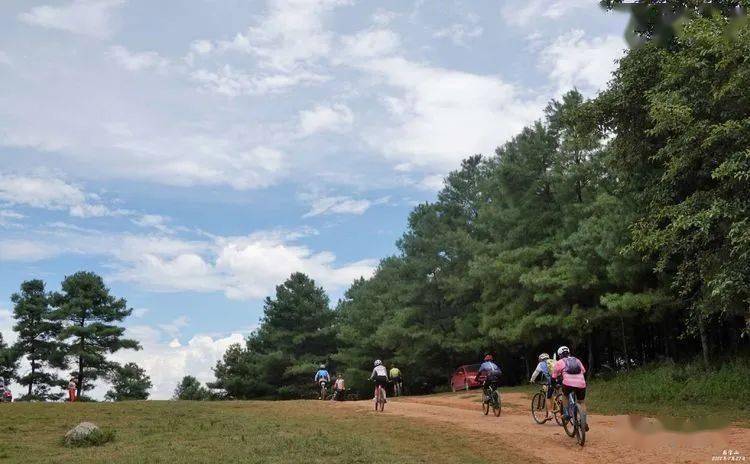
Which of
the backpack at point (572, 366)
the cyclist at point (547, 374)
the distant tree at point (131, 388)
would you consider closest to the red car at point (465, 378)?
the cyclist at point (547, 374)

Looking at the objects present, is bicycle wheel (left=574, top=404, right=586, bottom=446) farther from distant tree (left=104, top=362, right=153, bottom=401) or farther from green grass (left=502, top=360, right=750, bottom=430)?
distant tree (left=104, top=362, right=153, bottom=401)

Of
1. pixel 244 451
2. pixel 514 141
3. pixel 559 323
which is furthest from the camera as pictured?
pixel 514 141

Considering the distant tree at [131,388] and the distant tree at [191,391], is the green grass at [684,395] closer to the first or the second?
the distant tree at [131,388]

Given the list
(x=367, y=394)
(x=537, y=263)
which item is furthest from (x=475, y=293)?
(x=367, y=394)

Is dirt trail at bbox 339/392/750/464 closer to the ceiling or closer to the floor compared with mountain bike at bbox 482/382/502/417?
closer to the floor

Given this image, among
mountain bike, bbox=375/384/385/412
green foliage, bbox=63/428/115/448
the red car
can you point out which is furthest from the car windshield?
green foliage, bbox=63/428/115/448

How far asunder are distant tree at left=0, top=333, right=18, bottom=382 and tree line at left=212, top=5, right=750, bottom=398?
59.8 ft

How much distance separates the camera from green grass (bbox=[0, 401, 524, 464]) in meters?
11.8

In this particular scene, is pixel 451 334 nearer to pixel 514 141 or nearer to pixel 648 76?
pixel 514 141

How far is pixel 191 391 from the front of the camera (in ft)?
282

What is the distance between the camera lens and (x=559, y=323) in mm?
27094

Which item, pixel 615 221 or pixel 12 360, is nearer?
pixel 615 221

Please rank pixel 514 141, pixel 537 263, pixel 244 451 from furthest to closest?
pixel 514 141, pixel 537 263, pixel 244 451

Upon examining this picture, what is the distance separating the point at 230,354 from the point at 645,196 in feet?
225
